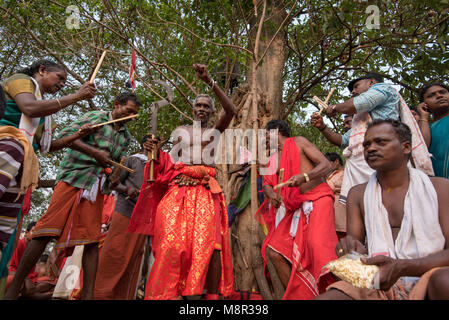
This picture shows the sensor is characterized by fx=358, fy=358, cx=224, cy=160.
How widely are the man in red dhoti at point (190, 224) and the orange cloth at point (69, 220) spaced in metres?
0.44

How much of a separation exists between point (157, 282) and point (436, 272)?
2.40 m

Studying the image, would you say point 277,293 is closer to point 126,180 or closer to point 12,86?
point 126,180

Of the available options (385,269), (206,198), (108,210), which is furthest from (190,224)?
(108,210)

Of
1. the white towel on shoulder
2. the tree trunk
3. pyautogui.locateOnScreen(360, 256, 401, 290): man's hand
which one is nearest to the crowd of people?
the white towel on shoulder

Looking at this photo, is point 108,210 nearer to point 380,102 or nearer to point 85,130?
point 85,130

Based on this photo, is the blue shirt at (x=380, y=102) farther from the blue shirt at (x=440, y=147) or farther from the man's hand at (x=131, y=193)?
the man's hand at (x=131, y=193)

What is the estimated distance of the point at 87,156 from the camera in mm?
4016

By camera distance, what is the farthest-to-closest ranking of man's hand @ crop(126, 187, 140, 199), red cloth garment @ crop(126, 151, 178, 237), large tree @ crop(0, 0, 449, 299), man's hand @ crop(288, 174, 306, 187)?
large tree @ crop(0, 0, 449, 299) → man's hand @ crop(126, 187, 140, 199) → red cloth garment @ crop(126, 151, 178, 237) → man's hand @ crop(288, 174, 306, 187)

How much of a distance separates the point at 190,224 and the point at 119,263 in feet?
4.86

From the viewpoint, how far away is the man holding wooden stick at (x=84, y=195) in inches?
141

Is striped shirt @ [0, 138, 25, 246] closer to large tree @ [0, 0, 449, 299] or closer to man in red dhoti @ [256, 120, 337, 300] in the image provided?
man in red dhoti @ [256, 120, 337, 300]

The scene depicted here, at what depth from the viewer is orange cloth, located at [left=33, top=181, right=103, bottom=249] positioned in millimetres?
3605

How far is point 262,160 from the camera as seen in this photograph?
18.1 feet

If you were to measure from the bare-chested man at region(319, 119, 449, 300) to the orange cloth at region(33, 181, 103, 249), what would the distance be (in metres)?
2.74
